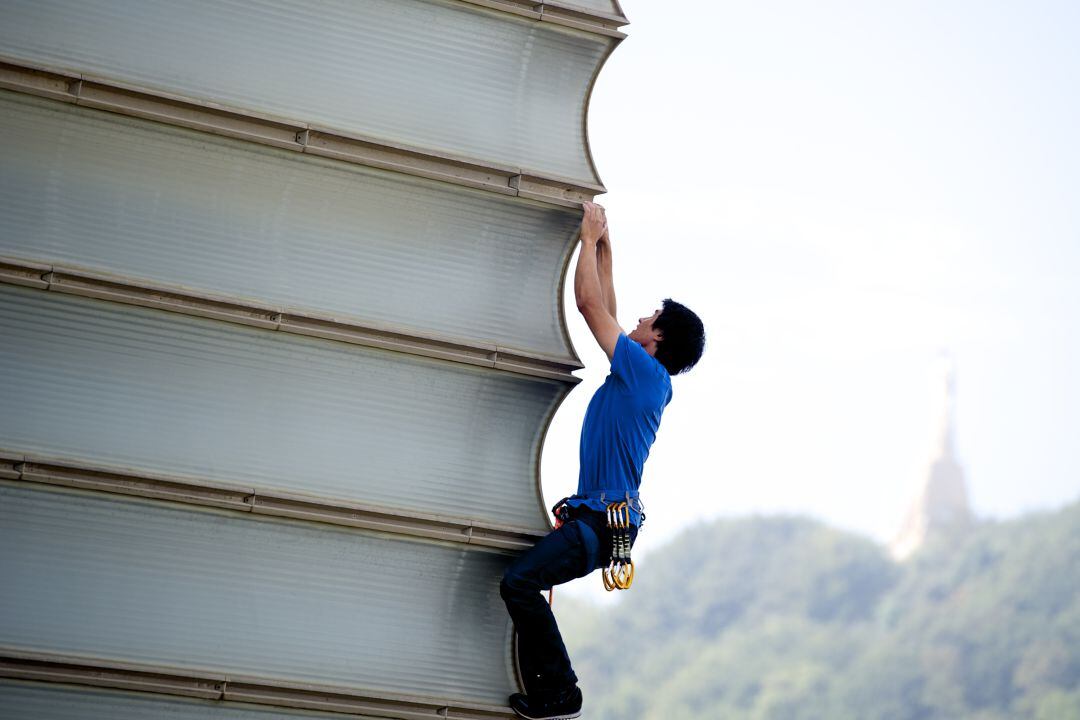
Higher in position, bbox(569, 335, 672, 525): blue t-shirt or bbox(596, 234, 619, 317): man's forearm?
bbox(596, 234, 619, 317): man's forearm

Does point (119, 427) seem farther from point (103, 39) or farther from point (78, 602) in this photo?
point (103, 39)

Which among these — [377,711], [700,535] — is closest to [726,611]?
[700,535]

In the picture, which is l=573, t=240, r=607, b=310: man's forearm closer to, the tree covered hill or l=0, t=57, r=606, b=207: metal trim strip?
l=0, t=57, r=606, b=207: metal trim strip

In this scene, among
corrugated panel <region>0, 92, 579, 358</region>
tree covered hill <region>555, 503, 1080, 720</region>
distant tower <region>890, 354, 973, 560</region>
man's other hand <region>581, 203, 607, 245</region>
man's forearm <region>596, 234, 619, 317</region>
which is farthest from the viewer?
distant tower <region>890, 354, 973, 560</region>

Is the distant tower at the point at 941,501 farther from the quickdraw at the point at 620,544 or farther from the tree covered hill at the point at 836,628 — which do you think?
the quickdraw at the point at 620,544

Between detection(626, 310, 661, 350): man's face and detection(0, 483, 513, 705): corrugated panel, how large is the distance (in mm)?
1137

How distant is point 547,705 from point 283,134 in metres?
2.61

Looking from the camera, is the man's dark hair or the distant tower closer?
the man's dark hair

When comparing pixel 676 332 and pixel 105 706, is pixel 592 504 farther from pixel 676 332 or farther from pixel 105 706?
pixel 105 706

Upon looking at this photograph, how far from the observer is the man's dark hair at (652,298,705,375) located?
6359 millimetres

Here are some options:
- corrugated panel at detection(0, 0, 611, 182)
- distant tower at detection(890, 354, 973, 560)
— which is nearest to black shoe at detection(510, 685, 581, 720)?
corrugated panel at detection(0, 0, 611, 182)

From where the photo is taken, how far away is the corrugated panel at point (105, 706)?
18.6 ft

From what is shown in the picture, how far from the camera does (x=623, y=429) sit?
615 cm

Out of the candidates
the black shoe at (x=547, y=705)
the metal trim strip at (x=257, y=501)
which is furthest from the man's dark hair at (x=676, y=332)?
the black shoe at (x=547, y=705)
